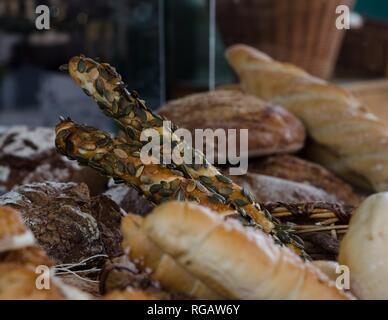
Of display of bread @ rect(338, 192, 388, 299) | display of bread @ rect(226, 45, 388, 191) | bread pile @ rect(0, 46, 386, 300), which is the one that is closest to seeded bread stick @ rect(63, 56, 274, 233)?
bread pile @ rect(0, 46, 386, 300)

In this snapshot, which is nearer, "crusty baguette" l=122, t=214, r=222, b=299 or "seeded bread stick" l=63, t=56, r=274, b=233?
"crusty baguette" l=122, t=214, r=222, b=299

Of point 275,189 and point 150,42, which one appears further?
point 150,42

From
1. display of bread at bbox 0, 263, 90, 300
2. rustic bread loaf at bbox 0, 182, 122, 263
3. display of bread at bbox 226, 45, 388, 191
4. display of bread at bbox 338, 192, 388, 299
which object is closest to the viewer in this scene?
display of bread at bbox 0, 263, 90, 300

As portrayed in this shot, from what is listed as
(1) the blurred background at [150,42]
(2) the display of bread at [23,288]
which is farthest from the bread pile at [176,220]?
(1) the blurred background at [150,42]

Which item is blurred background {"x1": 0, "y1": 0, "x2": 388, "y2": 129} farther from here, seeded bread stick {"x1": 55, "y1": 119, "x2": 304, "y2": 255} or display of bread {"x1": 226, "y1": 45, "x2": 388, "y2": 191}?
seeded bread stick {"x1": 55, "y1": 119, "x2": 304, "y2": 255}

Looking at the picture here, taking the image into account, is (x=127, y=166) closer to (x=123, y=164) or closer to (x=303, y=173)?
(x=123, y=164)

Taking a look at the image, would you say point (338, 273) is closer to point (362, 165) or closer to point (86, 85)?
point (86, 85)

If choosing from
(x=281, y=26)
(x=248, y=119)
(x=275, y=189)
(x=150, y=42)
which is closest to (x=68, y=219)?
(x=275, y=189)
